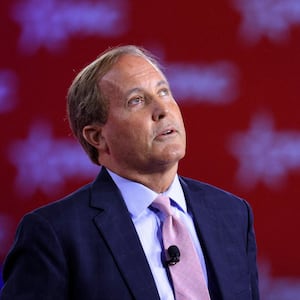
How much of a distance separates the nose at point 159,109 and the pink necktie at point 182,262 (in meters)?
0.19

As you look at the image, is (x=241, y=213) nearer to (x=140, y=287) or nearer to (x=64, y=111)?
(x=140, y=287)

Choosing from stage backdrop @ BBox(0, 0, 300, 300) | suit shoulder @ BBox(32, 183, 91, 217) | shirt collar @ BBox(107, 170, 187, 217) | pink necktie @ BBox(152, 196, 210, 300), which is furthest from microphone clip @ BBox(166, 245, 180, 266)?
stage backdrop @ BBox(0, 0, 300, 300)

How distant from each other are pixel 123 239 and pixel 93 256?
75 millimetres

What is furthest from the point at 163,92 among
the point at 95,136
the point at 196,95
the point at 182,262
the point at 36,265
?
the point at 196,95

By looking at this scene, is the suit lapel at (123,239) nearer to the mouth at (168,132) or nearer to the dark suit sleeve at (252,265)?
the mouth at (168,132)

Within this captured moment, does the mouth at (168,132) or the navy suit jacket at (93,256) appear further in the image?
the mouth at (168,132)

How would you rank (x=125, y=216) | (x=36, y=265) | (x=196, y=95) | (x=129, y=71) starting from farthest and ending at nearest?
(x=196, y=95), (x=129, y=71), (x=125, y=216), (x=36, y=265)

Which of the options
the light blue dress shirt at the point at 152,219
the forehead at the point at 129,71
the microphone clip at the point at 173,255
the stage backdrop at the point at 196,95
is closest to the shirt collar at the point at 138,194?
the light blue dress shirt at the point at 152,219

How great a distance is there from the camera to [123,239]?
4.58 ft

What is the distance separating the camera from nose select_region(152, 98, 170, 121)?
57.9 inches

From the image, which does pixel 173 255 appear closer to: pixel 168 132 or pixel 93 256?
pixel 93 256

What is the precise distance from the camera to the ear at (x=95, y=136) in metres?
1.57

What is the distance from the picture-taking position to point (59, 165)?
2.31 meters

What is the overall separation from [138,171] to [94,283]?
289mm
